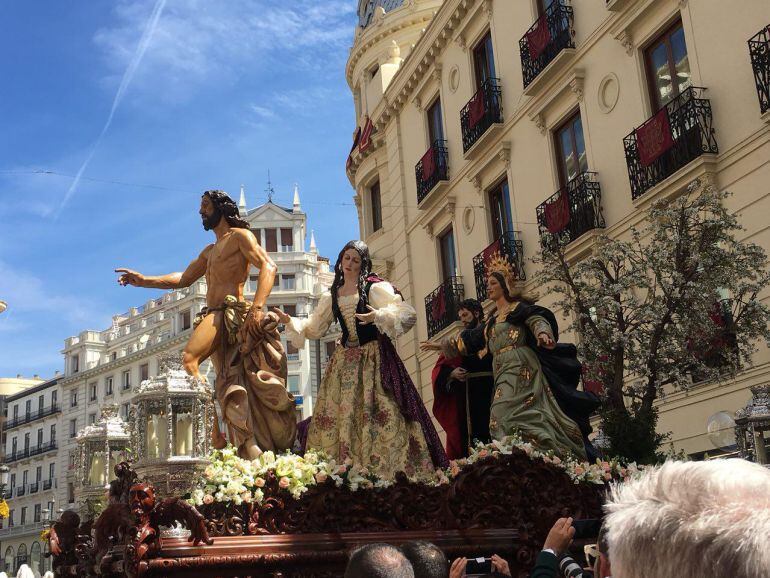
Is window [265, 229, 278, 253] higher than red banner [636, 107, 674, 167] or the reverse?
higher

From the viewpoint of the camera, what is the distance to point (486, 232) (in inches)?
682

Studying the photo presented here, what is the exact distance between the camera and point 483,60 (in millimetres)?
18250

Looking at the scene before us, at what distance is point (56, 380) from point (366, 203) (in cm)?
4012

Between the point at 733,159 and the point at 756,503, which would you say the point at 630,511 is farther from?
the point at 733,159

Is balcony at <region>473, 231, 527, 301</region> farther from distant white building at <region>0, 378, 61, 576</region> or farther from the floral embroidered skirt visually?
distant white building at <region>0, 378, 61, 576</region>

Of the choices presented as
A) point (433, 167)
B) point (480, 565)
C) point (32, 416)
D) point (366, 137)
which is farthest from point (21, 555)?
point (480, 565)

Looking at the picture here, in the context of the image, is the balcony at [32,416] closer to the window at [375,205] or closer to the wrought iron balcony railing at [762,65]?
the window at [375,205]

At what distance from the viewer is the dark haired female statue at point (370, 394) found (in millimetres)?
6055

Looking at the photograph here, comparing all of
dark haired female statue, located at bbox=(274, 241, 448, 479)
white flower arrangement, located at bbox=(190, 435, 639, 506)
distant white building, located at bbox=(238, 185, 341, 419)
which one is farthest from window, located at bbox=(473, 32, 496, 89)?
distant white building, located at bbox=(238, 185, 341, 419)

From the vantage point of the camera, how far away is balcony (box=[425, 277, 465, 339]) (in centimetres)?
1786

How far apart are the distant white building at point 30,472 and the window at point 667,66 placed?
49.2 meters

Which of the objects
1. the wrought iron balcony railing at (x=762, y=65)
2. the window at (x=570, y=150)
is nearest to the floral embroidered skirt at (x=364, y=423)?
the wrought iron balcony railing at (x=762, y=65)

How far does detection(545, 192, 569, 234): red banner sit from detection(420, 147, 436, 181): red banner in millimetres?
4982

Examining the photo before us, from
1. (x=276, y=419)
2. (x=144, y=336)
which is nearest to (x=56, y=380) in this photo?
(x=144, y=336)
